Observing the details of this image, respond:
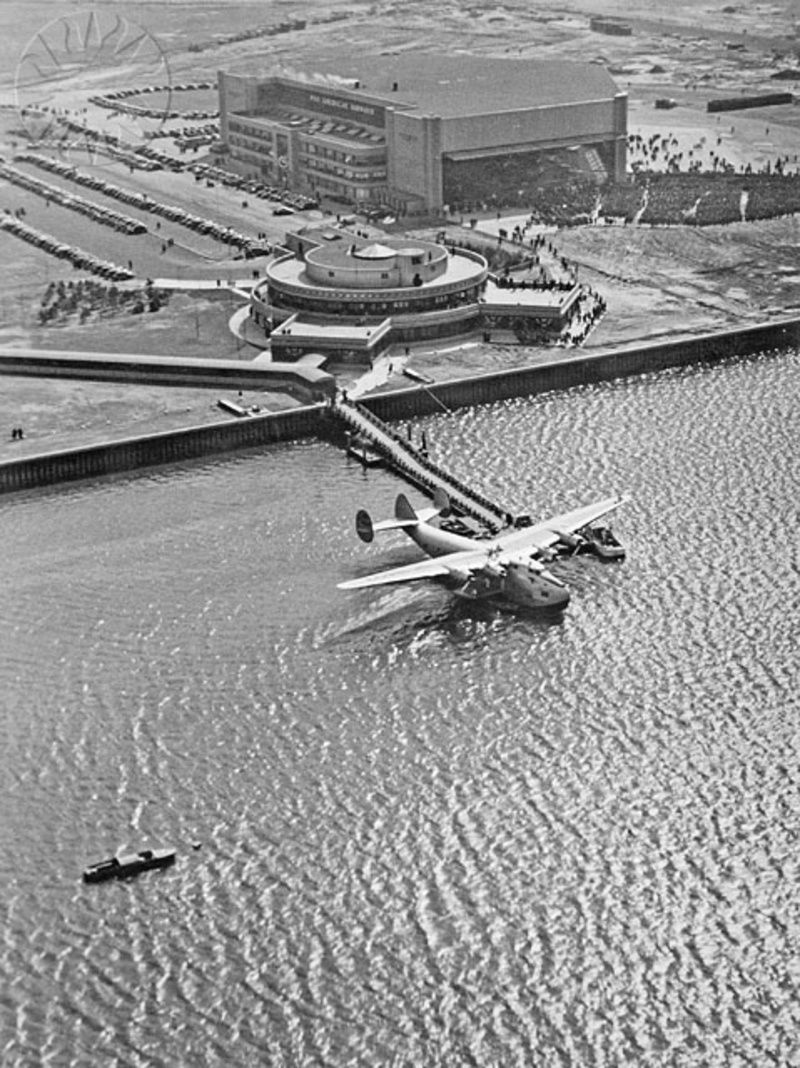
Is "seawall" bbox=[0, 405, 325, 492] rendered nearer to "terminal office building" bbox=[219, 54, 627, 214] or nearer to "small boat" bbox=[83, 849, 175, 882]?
"small boat" bbox=[83, 849, 175, 882]

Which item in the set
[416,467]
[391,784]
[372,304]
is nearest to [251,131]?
[372,304]

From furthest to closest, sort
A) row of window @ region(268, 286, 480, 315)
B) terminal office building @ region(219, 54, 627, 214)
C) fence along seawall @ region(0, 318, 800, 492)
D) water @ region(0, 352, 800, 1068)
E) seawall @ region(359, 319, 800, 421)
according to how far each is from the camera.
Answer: terminal office building @ region(219, 54, 627, 214)
row of window @ region(268, 286, 480, 315)
seawall @ region(359, 319, 800, 421)
fence along seawall @ region(0, 318, 800, 492)
water @ region(0, 352, 800, 1068)

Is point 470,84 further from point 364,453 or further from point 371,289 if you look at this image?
point 364,453

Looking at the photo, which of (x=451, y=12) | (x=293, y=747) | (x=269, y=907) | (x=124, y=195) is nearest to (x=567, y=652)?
(x=293, y=747)

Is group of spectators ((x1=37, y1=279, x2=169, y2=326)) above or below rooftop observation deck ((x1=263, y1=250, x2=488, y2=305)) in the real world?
below

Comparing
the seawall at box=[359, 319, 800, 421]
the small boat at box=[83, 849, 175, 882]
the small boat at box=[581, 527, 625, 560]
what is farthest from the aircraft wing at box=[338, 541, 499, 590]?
the seawall at box=[359, 319, 800, 421]
